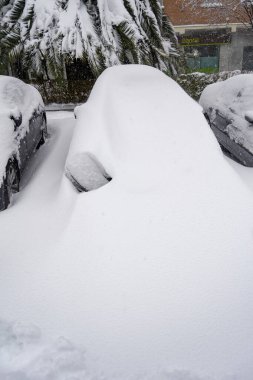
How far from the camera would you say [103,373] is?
207 centimetres

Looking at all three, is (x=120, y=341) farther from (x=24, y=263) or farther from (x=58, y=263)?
(x=24, y=263)

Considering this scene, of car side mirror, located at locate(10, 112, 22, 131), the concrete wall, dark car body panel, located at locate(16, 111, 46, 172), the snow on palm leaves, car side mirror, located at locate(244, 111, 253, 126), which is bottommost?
the concrete wall

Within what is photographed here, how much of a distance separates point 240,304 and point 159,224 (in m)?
0.82

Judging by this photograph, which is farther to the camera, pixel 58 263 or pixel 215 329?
pixel 58 263

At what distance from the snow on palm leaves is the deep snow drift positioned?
5999mm

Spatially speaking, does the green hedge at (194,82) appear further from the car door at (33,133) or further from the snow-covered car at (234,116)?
the car door at (33,133)

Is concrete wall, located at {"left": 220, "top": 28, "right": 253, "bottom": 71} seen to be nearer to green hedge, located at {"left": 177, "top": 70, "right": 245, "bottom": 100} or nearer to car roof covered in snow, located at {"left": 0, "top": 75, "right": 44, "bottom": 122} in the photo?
green hedge, located at {"left": 177, "top": 70, "right": 245, "bottom": 100}

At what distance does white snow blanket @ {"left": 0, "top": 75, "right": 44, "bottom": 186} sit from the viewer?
4.08 meters

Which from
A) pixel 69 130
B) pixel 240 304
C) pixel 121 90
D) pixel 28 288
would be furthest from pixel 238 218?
pixel 69 130

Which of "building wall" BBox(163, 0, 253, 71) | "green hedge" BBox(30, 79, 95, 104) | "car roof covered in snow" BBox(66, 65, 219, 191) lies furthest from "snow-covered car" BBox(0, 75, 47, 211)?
"building wall" BBox(163, 0, 253, 71)

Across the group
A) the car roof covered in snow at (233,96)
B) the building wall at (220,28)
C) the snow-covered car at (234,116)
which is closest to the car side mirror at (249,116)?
the snow-covered car at (234,116)

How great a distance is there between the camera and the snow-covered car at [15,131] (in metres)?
3.93

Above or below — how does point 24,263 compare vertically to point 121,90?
below

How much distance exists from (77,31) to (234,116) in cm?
545
